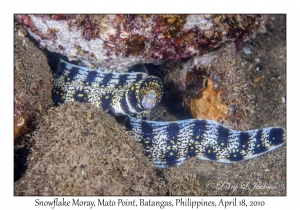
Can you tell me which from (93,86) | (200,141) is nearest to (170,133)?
(200,141)

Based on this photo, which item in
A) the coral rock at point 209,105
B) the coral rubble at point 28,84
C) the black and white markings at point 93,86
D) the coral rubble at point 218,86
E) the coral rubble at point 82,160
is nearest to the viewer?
the coral rubble at point 82,160

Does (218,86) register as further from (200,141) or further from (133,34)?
(133,34)

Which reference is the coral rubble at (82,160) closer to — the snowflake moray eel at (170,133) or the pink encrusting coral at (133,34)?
the pink encrusting coral at (133,34)

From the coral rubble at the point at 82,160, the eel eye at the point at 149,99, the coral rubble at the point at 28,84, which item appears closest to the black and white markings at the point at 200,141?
the eel eye at the point at 149,99

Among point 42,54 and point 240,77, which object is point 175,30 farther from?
point 42,54

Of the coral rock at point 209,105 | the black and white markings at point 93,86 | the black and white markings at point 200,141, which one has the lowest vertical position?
the black and white markings at point 200,141

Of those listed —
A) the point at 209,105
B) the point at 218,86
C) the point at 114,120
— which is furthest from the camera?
the point at 209,105
